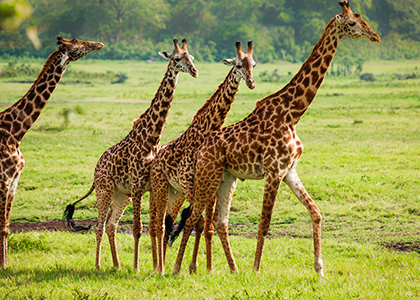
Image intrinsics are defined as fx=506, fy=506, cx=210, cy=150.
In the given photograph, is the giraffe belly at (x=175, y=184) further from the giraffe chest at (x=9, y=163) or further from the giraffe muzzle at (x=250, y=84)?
the giraffe chest at (x=9, y=163)

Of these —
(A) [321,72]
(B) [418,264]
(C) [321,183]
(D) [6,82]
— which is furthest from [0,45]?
(D) [6,82]

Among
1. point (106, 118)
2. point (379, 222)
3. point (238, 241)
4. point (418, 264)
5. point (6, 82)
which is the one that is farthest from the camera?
point (6, 82)

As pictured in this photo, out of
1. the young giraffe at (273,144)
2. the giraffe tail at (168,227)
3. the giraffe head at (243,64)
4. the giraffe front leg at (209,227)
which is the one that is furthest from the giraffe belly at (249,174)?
the giraffe tail at (168,227)

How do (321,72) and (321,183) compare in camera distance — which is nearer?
(321,72)

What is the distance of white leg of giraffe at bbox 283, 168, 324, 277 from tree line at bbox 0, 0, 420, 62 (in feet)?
174

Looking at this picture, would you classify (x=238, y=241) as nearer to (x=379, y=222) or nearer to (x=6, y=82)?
(x=379, y=222)

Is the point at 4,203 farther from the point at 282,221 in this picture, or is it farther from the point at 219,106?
the point at 282,221

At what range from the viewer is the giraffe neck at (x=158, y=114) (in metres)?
6.63

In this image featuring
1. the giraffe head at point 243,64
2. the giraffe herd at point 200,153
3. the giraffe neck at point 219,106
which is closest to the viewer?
the giraffe herd at point 200,153

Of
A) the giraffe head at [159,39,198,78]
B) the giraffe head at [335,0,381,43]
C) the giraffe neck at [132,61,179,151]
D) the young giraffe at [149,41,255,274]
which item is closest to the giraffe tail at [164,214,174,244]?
the young giraffe at [149,41,255,274]

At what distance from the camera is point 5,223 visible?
660cm

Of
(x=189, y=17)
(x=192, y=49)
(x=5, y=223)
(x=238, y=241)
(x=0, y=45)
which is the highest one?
(x=189, y=17)

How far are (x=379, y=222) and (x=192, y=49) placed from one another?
5536cm

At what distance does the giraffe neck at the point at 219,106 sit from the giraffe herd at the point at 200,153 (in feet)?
0.04
